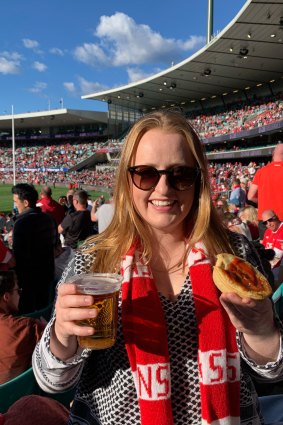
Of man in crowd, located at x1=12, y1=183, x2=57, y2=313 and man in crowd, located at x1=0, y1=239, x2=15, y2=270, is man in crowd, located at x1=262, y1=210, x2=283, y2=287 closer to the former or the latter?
man in crowd, located at x1=12, y1=183, x2=57, y2=313

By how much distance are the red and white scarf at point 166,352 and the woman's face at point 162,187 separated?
0.79 ft

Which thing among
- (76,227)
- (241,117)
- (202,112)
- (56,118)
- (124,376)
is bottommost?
(124,376)

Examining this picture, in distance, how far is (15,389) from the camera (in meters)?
2.24

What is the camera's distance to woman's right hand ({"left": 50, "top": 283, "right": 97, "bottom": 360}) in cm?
117

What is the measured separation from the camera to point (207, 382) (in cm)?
136

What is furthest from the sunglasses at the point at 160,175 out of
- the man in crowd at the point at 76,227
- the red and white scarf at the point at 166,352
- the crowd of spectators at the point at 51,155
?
the crowd of spectators at the point at 51,155

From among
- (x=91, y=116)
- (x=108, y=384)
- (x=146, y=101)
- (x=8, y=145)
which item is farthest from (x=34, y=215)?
(x=8, y=145)

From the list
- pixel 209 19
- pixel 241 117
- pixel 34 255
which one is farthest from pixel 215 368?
pixel 209 19

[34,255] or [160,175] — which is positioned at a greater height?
[160,175]

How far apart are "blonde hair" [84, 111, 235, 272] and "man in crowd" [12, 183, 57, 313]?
261 cm

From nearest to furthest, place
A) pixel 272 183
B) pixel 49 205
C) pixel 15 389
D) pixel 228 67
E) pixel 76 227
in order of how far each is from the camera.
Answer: pixel 15 389, pixel 272 183, pixel 76 227, pixel 49 205, pixel 228 67

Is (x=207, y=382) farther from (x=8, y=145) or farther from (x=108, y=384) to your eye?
Result: (x=8, y=145)

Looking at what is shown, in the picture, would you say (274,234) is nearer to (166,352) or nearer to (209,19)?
(166,352)

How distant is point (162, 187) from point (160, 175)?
48 mm
